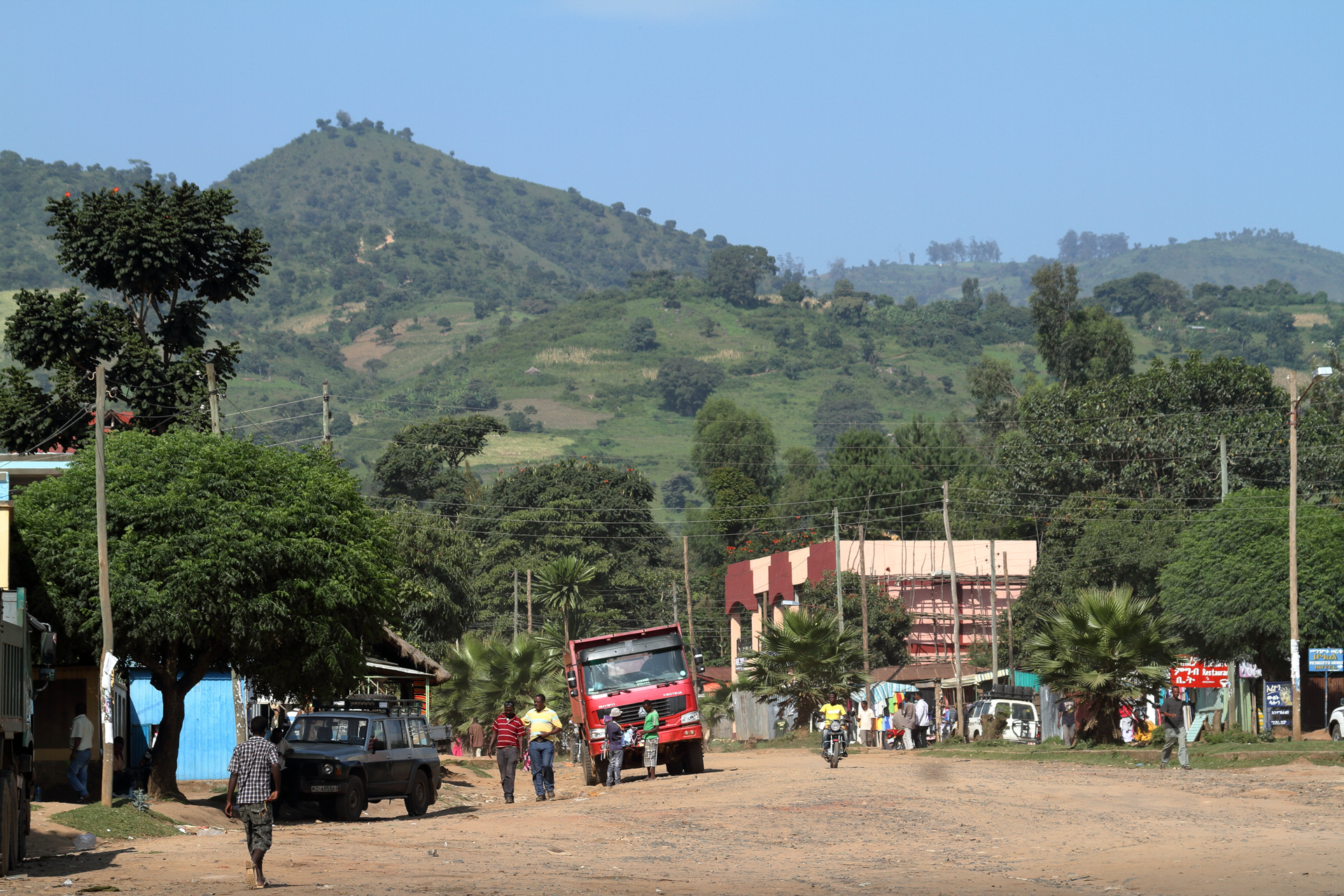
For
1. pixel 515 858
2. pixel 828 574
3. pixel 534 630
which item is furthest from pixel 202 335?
pixel 534 630

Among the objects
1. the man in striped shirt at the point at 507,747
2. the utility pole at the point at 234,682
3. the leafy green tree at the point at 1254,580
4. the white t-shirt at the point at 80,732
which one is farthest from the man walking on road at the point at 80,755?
the leafy green tree at the point at 1254,580

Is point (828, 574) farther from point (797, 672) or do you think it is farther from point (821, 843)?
point (821, 843)

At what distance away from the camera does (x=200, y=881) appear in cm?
1437

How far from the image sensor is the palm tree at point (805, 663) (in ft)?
139

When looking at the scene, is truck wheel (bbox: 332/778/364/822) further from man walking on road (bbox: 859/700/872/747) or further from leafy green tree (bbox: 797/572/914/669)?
leafy green tree (bbox: 797/572/914/669)

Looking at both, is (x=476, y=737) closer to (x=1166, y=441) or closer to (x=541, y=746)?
(x=541, y=746)

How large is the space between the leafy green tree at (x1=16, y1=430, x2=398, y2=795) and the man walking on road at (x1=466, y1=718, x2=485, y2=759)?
95.3 feet

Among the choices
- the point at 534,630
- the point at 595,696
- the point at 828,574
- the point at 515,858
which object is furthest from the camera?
the point at 534,630

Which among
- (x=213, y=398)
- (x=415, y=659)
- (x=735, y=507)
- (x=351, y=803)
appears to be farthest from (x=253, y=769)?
(x=735, y=507)

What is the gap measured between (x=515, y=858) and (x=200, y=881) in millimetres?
3336

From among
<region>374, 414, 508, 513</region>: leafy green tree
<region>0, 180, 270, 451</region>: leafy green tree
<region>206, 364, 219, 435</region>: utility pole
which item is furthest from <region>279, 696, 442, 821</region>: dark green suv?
<region>374, 414, 508, 513</region>: leafy green tree

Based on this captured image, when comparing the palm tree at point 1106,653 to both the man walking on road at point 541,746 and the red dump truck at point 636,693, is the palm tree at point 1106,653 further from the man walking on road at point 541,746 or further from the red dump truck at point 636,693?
the man walking on road at point 541,746

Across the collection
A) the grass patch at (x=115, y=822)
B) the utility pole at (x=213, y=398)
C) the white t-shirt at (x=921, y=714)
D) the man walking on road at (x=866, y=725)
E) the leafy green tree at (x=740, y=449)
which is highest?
the leafy green tree at (x=740, y=449)

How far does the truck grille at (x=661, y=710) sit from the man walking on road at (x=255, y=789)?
15.8 metres
